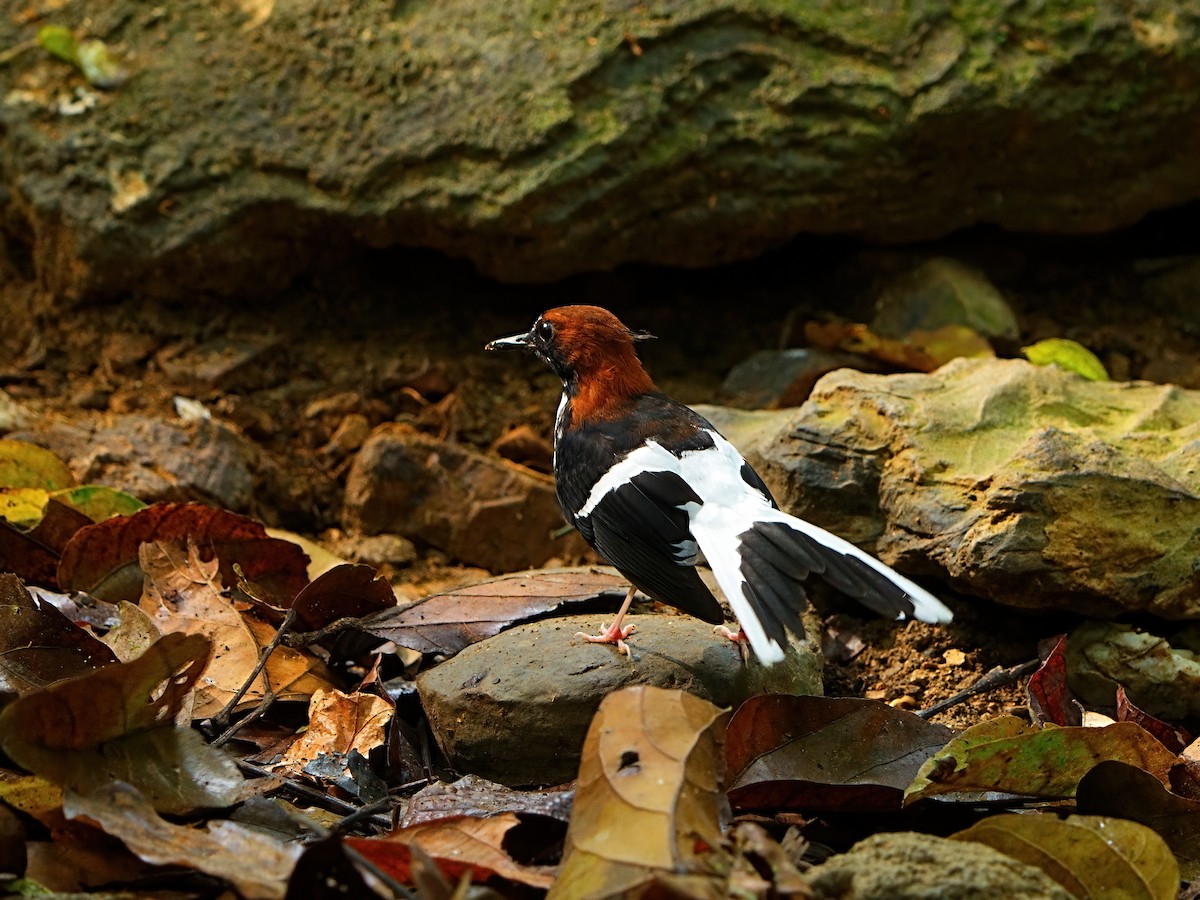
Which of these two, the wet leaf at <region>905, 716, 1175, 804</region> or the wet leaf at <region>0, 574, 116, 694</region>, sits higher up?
the wet leaf at <region>0, 574, 116, 694</region>

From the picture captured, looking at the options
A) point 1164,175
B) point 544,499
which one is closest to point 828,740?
point 544,499

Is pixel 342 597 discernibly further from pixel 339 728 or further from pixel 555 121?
pixel 555 121

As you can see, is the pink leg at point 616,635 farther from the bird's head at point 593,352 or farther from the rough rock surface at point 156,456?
the rough rock surface at point 156,456

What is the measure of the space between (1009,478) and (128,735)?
2303 mm

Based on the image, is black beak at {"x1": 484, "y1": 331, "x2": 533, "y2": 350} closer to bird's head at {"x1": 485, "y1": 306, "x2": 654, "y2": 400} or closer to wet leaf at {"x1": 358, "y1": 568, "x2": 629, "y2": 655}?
bird's head at {"x1": 485, "y1": 306, "x2": 654, "y2": 400}

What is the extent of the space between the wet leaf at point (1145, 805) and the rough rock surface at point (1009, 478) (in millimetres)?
835

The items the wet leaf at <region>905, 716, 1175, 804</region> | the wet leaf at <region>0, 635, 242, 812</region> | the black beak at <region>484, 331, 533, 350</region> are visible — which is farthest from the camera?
the black beak at <region>484, 331, 533, 350</region>

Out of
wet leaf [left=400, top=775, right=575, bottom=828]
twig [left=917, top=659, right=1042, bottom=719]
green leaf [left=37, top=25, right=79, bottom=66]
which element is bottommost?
twig [left=917, top=659, right=1042, bottom=719]

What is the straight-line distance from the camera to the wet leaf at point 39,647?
9.39ft

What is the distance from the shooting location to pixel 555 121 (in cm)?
495

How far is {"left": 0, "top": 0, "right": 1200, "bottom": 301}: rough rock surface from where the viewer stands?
5016mm

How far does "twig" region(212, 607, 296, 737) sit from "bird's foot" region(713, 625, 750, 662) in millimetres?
1125

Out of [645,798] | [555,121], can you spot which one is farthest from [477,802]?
[555,121]

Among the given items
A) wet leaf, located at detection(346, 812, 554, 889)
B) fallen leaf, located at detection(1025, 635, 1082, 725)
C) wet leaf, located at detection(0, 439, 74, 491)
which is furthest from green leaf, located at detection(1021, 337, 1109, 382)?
wet leaf, located at detection(0, 439, 74, 491)
